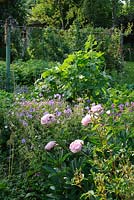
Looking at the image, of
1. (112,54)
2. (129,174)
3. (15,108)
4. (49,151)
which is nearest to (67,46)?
(112,54)

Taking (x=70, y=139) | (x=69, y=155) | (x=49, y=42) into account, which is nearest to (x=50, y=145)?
(x=69, y=155)

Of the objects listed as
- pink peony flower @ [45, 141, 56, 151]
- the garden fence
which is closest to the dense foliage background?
pink peony flower @ [45, 141, 56, 151]

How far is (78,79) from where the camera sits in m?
4.56

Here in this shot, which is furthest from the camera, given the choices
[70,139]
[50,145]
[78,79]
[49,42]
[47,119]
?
[49,42]

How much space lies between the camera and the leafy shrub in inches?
179

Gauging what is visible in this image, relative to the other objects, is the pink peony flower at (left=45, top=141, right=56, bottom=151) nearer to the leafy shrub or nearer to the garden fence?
the leafy shrub

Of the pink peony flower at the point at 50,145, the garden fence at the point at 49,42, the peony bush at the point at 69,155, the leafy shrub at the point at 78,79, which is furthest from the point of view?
the garden fence at the point at 49,42

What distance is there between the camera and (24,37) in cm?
1187

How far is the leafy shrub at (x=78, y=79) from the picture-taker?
4555mm

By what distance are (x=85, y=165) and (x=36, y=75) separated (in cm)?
499

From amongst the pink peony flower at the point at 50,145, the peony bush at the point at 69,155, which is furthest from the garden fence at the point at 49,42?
the pink peony flower at the point at 50,145

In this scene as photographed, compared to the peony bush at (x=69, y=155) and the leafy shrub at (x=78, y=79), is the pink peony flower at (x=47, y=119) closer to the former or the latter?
the peony bush at (x=69, y=155)

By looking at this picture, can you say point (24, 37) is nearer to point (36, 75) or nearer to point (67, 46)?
point (67, 46)

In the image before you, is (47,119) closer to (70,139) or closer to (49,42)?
(70,139)
